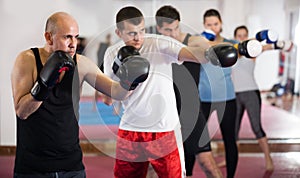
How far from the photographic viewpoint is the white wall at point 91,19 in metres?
3.65

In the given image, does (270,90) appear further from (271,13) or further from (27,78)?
(27,78)

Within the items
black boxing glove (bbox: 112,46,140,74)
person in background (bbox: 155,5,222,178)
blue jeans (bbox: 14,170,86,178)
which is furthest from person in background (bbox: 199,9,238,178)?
blue jeans (bbox: 14,170,86,178)

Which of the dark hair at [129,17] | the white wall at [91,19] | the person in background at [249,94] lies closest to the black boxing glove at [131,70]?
the dark hair at [129,17]

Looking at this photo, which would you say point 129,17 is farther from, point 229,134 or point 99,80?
point 229,134

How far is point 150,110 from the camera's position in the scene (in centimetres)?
205

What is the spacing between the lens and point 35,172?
5.49ft

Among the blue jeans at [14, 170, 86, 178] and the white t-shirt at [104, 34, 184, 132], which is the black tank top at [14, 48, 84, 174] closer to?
the blue jeans at [14, 170, 86, 178]

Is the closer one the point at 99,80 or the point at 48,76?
the point at 48,76

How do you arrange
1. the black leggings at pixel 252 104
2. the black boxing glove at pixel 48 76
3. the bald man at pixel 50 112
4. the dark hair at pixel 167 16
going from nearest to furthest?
the black boxing glove at pixel 48 76 < the bald man at pixel 50 112 < the dark hair at pixel 167 16 < the black leggings at pixel 252 104

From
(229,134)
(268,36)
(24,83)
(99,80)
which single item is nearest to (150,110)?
(99,80)

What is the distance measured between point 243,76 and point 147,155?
1.71m

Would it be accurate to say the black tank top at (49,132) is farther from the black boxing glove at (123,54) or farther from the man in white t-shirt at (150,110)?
the man in white t-shirt at (150,110)

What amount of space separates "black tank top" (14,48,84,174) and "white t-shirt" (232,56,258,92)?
2053mm

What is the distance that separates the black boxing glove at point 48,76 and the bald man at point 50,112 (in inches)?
1.6
